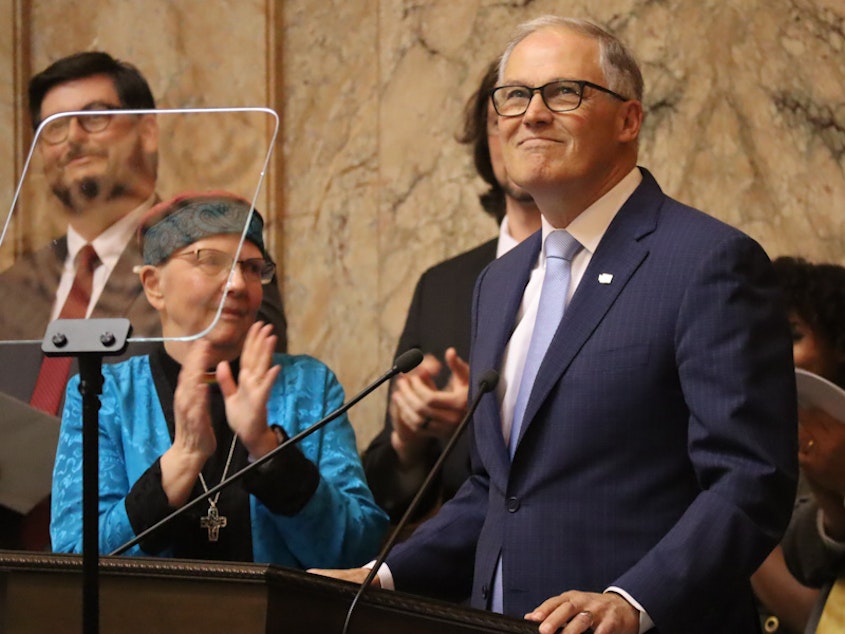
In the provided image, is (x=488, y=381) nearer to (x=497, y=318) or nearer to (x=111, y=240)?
(x=497, y=318)

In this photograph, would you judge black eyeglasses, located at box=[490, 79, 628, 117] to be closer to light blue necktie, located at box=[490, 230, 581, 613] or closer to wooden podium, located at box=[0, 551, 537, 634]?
light blue necktie, located at box=[490, 230, 581, 613]

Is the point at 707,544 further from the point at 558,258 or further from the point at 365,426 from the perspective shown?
the point at 365,426

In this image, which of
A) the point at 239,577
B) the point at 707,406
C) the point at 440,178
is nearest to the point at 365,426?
the point at 440,178

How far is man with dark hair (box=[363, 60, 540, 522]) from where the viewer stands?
3795 millimetres

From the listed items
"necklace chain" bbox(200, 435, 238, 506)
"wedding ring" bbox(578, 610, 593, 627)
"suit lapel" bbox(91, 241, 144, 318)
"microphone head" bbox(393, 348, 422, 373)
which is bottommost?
"necklace chain" bbox(200, 435, 238, 506)

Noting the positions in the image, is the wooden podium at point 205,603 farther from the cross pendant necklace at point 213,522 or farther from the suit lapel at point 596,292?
the cross pendant necklace at point 213,522

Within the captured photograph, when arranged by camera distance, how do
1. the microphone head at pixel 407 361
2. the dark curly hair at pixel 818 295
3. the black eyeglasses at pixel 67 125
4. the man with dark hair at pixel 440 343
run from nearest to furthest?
the black eyeglasses at pixel 67 125, the microphone head at pixel 407 361, the man with dark hair at pixel 440 343, the dark curly hair at pixel 818 295

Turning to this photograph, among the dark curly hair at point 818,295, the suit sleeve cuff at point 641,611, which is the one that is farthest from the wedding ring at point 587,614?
the dark curly hair at point 818,295

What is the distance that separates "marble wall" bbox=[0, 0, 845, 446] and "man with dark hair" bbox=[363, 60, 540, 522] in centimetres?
24

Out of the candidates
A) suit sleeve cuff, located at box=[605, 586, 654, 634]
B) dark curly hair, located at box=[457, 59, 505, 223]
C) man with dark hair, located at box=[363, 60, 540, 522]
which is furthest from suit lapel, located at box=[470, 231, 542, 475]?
dark curly hair, located at box=[457, 59, 505, 223]

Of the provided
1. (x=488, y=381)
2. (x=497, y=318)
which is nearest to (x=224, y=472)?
(x=497, y=318)

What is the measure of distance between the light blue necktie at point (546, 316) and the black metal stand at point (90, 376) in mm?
927

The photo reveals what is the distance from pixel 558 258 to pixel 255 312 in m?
0.79

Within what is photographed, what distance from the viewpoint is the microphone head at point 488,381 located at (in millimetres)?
2525
